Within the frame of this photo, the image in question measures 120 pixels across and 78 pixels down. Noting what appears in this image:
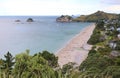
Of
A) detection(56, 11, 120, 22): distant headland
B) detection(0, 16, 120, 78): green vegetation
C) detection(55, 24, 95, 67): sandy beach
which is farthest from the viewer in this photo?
detection(56, 11, 120, 22): distant headland

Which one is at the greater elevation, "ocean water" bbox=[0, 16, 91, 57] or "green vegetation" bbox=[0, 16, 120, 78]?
"green vegetation" bbox=[0, 16, 120, 78]

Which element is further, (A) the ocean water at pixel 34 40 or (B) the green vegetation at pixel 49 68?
(A) the ocean water at pixel 34 40

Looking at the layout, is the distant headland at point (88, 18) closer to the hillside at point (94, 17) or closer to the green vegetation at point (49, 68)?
the hillside at point (94, 17)

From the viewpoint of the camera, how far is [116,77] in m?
14.9

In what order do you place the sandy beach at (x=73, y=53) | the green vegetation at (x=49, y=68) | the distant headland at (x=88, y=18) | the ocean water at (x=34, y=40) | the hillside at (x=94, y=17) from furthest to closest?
1. the hillside at (x=94, y=17)
2. the distant headland at (x=88, y=18)
3. the ocean water at (x=34, y=40)
4. the sandy beach at (x=73, y=53)
5. the green vegetation at (x=49, y=68)


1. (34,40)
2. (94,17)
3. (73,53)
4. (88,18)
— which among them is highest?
(73,53)

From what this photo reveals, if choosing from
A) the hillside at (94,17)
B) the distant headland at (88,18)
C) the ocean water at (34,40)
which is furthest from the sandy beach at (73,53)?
the hillside at (94,17)

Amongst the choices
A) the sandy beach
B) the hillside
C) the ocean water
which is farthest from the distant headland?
the sandy beach

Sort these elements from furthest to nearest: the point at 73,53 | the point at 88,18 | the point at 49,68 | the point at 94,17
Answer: the point at 94,17 < the point at 88,18 < the point at 73,53 < the point at 49,68

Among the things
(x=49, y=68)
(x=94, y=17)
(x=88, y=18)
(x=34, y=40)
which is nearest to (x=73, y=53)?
(x=34, y=40)

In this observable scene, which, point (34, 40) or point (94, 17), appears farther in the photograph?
point (94, 17)

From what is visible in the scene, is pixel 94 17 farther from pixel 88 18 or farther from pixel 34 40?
pixel 34 40

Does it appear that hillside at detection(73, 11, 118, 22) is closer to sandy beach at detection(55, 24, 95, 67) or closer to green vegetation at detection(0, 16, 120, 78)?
sandy beach at detection(55, 24, 95, 67)

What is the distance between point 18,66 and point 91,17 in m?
147
